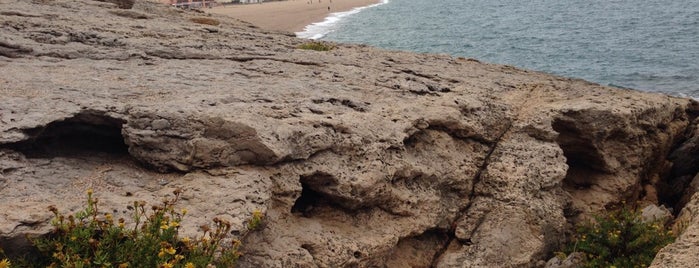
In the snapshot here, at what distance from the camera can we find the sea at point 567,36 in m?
41.2

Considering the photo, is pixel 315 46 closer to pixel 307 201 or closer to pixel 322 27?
pixel 307 201

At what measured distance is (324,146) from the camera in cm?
806

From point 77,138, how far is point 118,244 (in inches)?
120

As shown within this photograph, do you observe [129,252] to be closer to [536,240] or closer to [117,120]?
[117,120]

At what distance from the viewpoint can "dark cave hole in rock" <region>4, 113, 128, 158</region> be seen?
726 centimetres

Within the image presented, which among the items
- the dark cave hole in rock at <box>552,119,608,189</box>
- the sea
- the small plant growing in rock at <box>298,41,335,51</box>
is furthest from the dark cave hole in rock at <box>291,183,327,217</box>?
the sea

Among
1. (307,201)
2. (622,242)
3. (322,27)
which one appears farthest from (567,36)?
(307,201)

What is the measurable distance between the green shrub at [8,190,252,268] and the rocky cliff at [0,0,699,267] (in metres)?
0.37

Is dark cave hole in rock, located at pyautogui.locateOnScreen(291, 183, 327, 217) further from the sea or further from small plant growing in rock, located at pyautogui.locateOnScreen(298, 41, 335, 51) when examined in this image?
the sea

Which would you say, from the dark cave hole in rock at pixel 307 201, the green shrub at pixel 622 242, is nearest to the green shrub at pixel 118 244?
the dark cave hole in rock at pixel 307 201

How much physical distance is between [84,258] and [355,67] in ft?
24.9

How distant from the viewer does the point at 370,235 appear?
26.6 feet

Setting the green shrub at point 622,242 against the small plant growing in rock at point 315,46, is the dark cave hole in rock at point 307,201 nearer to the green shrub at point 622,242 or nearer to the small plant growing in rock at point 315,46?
the green shrub at point 622,242

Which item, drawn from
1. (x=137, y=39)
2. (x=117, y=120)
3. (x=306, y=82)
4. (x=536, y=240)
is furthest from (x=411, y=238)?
(x=137, y=39)
